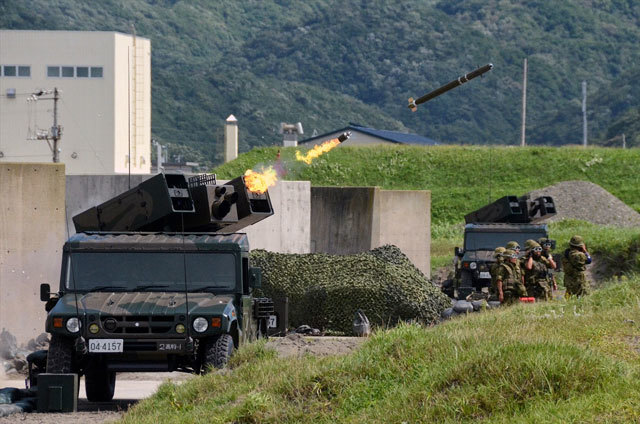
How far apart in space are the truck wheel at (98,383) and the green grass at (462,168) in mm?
47114

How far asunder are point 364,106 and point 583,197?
100 meters

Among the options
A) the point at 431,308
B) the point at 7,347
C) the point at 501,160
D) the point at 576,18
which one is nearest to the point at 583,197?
the point at 501,160

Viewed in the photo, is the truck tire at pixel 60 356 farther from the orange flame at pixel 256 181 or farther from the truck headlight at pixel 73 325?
the orange flame at pixel 256 181

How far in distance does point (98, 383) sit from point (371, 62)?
152691 mm

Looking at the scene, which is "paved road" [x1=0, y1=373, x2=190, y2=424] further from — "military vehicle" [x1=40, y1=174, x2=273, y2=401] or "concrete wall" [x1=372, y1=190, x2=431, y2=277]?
"concrete wall" [x1=372, y1=190, x2=431, y2=277]

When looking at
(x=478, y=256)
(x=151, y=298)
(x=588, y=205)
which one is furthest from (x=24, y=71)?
(x=151, y=298)

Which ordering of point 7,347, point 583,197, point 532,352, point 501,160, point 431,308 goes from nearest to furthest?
A: point 532,352 → point 7,347 → point 431,308 → point 583,197 → point 501,160

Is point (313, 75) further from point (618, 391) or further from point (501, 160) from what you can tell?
point (618, 391)

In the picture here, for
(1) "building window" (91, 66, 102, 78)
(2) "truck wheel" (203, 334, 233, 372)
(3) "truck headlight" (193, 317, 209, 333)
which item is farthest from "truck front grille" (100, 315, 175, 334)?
(1) "building window" (91, 66, 102, 78)

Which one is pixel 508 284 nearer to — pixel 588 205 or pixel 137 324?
pixel 137 324

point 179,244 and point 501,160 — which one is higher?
point 501,160

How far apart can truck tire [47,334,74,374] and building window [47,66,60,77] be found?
66.2 metres

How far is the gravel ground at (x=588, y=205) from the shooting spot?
5059 centimetres

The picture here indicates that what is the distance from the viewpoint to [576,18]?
17938 cm
